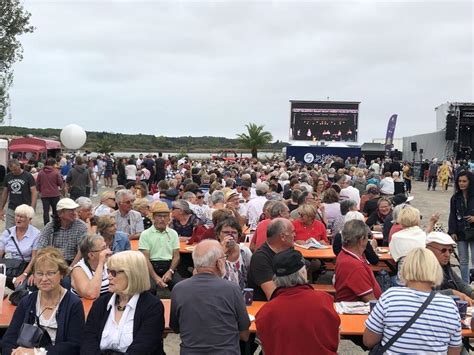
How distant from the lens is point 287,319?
2.87 metres

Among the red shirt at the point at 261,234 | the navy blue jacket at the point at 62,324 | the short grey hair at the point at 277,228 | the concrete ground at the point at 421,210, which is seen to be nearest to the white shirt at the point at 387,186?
the concrete ground at the point at 421,210

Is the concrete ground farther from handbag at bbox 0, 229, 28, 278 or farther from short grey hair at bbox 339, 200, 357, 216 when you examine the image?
short grey hair at bbox 339, 200, 357, 216

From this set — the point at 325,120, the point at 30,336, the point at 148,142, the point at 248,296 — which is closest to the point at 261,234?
the point at 248,296

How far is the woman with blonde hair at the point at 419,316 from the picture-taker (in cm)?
283

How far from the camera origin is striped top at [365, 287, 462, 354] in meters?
2.83

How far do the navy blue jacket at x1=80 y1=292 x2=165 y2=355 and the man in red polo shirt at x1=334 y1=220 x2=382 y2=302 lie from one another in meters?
1.52

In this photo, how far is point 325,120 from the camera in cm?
3052

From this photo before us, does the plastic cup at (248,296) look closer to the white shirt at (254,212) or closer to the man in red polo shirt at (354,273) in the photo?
the man in red polo shirt at (354,273)

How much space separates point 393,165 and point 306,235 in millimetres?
12080

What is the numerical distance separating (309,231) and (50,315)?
4.02 meters

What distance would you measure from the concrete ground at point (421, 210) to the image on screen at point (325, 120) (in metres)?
6.21

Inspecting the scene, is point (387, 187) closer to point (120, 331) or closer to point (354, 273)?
point (354, 273)

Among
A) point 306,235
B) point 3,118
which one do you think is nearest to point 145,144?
point 3,118

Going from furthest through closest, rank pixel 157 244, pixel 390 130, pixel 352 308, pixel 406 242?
pixel 390 130 < pixel 157 244 < pixel 406 242 < pixel 352 308
